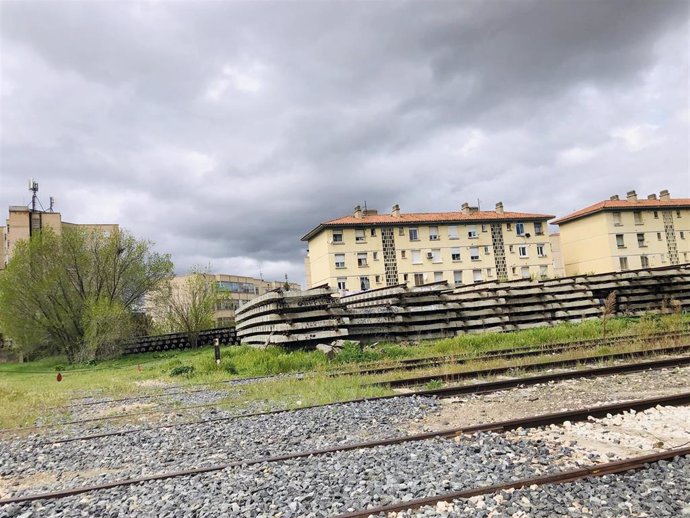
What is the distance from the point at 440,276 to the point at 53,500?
48.7m

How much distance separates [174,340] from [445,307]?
22026 mm

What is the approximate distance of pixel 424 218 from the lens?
52.8m

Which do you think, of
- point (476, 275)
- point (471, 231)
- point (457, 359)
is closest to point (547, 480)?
point (457, 359)

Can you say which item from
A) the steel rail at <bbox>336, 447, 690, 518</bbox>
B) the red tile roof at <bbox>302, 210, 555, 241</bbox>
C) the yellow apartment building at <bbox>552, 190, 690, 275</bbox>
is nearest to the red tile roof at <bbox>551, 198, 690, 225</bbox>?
the yellow apartment building at <bbox>552, 190, 690, 275</bbox>

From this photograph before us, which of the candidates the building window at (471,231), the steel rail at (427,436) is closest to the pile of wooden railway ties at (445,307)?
the steel rail at (427,436)

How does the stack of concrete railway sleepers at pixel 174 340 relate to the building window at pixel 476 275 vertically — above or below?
below

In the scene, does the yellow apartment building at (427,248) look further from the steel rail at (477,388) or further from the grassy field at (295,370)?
the steel rail at (477,388)

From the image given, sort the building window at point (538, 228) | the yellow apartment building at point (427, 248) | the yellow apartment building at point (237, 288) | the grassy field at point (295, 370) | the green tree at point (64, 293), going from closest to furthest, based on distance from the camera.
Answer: the grassy field at point (295, 370) → the green tree at point (64, 293) → the yellow apartment building at point (427, 248) → the building window at point (538, 228) → the yellow apartment building at point (237, 288)

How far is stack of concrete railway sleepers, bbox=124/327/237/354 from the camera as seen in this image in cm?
3203

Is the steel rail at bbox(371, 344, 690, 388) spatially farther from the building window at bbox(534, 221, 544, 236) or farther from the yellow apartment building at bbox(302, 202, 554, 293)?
the building window at bbox(534, 221, 544, 236)

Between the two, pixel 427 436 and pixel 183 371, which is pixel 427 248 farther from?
pixel 427 436

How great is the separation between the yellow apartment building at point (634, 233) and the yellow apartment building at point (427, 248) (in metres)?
4.92

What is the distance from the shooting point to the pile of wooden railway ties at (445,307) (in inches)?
669

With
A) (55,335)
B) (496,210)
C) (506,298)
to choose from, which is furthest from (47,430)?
(496,210)
